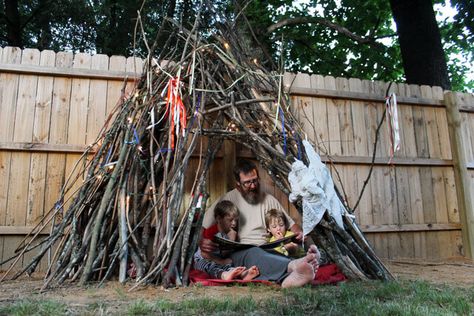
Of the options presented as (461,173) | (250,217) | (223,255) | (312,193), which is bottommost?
(223,255)

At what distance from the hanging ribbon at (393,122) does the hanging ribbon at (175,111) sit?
2483mm

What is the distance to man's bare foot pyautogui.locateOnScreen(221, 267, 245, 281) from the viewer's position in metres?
2.89

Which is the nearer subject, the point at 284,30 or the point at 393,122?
the point at 393,122

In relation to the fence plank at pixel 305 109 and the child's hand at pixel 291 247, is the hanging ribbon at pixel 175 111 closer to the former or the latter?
the child's hand at pixel 291 247

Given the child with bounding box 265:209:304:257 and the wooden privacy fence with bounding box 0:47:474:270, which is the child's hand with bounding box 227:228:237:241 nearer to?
the child with bounding box 265:209:304:257

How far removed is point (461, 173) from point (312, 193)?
9.74 ft

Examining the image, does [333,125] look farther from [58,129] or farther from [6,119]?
[6,119]

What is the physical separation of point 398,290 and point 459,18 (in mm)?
6061

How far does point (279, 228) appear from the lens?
3400 mm

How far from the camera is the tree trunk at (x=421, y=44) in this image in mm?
6016

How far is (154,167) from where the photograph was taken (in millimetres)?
3475

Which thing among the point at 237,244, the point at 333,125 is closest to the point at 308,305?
the point at 237,244

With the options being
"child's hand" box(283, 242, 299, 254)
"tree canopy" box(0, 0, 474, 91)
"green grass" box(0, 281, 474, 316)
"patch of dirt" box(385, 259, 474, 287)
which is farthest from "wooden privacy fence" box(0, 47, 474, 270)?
"tree canopy" box(0, 0, 474, 91)

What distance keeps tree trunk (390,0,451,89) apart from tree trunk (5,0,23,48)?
7.62 metres
